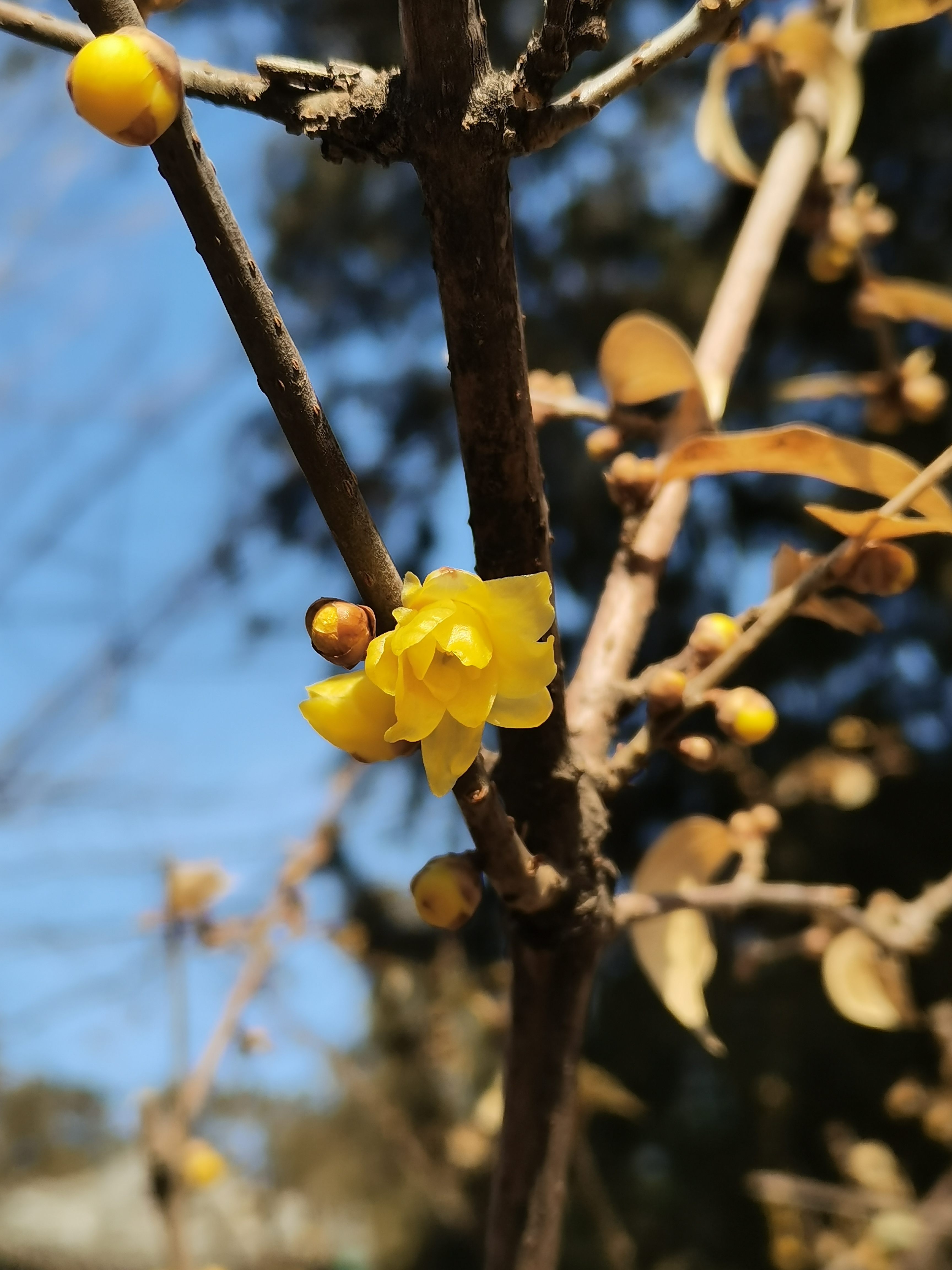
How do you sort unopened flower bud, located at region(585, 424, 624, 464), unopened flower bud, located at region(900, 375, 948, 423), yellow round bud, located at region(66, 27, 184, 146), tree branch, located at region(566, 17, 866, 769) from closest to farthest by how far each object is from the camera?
yellow round bud, located at region(66, 27, 184, 146)
tree branch, located at region(566, 17, 866, 769)
unopened flower bud, located at region(585, 424, 624, 464)
unopened flower bud, located at region(900, 375, 948, 423)

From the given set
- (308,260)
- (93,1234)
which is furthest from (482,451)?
(93,1234)

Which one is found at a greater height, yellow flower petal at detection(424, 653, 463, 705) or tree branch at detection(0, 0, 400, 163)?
tree branch at detection(0, 0, 400, 163)

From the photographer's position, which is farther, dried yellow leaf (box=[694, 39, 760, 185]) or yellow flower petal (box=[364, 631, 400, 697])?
dried yellow leaf (box=[694, 39, 760, 185])

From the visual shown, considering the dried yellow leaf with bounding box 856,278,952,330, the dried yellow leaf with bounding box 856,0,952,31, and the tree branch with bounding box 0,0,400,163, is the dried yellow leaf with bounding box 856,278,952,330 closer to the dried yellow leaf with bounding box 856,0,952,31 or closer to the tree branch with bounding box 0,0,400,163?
the dried yellow leaf with bounding box 856,0,952,31

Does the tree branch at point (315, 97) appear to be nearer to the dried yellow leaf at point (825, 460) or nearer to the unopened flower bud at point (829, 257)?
Result: the dried yellow leaf at point (825, 460)

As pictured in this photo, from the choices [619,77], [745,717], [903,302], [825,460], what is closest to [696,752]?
[745,717]

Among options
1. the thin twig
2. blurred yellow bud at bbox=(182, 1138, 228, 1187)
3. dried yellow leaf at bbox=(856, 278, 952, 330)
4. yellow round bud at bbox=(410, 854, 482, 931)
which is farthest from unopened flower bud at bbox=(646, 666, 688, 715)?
blurred yellow bud at bbox=(182, 1138, 228, 1187)
